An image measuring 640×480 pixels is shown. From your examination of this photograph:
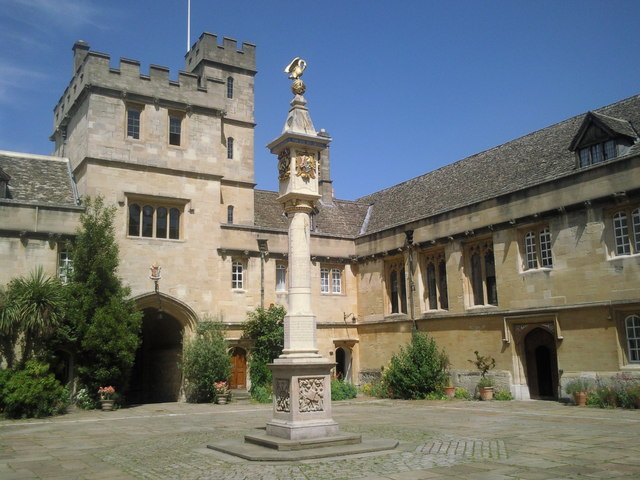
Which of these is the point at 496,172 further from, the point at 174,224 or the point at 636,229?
the point at 174,224

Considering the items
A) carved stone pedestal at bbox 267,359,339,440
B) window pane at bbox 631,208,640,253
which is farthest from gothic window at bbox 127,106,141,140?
window pane at bbox 631,208,640,253

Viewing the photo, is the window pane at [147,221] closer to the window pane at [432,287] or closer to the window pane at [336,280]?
the window pane at [336,280]

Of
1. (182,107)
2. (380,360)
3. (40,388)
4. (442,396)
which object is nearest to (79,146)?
(182,107)

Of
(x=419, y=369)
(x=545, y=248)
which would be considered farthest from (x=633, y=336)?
(x=419, y=369)

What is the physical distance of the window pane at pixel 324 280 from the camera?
28203 millimetres

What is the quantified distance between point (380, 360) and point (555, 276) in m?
9.78

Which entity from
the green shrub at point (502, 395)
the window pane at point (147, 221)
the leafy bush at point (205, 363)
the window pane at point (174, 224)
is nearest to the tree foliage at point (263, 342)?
the leafy bush at point (205, 363)

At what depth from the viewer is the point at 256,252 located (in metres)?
26.3

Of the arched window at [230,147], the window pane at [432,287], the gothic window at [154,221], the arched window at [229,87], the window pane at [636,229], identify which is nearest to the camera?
the window pane at [636,229]

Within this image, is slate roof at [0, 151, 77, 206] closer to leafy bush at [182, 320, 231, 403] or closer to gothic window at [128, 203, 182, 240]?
gothic window at [128, 203, 182, 240]

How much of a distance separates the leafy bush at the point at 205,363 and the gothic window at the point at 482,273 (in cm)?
998

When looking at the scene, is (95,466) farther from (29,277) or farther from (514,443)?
(29,277)

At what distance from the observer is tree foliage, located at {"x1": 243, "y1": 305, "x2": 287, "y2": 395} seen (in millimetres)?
24453

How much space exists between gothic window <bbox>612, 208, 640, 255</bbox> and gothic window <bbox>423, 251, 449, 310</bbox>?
24.4 ft
